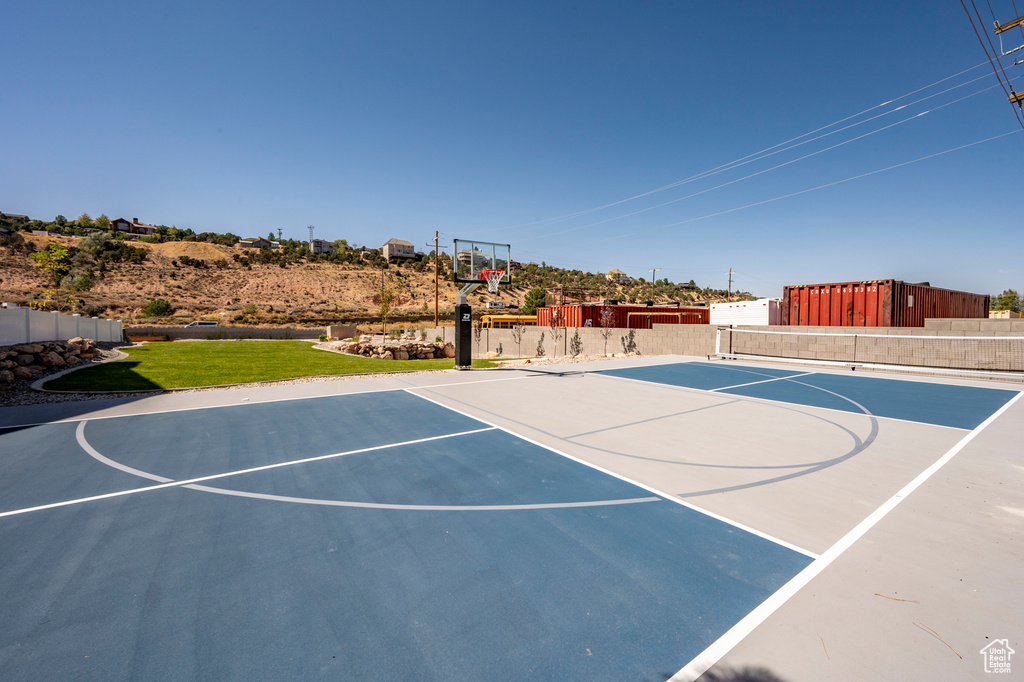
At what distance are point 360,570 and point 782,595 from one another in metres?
3.16

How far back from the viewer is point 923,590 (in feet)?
10.2

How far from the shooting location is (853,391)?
11461 millimetres

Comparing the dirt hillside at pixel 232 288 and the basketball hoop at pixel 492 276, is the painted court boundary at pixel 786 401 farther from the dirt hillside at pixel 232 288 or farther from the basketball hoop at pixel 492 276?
the dirt hillside at pixel 232 288

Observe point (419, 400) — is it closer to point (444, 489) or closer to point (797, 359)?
point (444, 489)

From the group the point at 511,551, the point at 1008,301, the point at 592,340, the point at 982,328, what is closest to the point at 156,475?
the point at 511,551

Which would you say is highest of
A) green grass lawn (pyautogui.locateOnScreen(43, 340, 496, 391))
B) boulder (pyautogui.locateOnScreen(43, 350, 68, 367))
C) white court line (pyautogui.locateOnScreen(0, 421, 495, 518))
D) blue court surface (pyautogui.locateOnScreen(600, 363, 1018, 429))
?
boulder (pyautogui.locateOnScreen(43, 350, 68, 367))

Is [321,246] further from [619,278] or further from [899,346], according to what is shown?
[899,346]

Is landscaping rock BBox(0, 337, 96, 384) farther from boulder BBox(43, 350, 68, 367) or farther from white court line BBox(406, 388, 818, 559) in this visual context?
white court line BBox(406, 388, 818, 559)

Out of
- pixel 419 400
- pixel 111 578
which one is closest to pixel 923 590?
pixel 111 578

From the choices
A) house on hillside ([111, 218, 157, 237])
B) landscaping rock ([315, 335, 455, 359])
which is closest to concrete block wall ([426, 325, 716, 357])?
landscaping rock ([315, 335, 455, 359])

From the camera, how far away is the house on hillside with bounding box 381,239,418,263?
106 m

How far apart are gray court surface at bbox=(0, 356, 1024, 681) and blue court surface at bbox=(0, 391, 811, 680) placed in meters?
0.02

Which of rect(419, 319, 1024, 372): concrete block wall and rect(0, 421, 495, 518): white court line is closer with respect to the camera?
rect(0, 421, 495, 518): white court line

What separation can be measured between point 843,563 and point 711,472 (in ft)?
6.91
